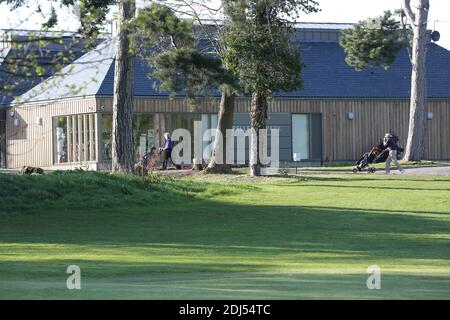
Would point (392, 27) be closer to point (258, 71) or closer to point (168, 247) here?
point (258, 71)

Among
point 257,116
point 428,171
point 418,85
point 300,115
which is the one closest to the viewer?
point 257,116

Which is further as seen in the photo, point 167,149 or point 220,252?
point 167,149

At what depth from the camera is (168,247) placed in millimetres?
24734

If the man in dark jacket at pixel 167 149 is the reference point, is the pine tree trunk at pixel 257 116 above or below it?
above

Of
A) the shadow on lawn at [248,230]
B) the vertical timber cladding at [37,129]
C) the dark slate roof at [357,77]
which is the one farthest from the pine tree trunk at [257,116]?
the dark slate roof at [357,77]

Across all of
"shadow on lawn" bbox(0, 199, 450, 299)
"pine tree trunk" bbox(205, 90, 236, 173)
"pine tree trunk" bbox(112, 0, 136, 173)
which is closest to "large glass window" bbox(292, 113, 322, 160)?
"pine tree trunk" bbox(205, 90, 236, 173)

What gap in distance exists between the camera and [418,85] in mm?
51375

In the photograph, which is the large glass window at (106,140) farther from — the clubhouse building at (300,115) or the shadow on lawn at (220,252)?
the shadow on lawn at (220,252)

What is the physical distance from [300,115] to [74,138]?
11.3 metres

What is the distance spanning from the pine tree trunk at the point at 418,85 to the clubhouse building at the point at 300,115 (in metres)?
8.10

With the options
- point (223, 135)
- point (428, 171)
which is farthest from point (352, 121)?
point (223, 135)

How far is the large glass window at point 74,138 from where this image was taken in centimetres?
5555

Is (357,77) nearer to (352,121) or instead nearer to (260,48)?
(352,121)
